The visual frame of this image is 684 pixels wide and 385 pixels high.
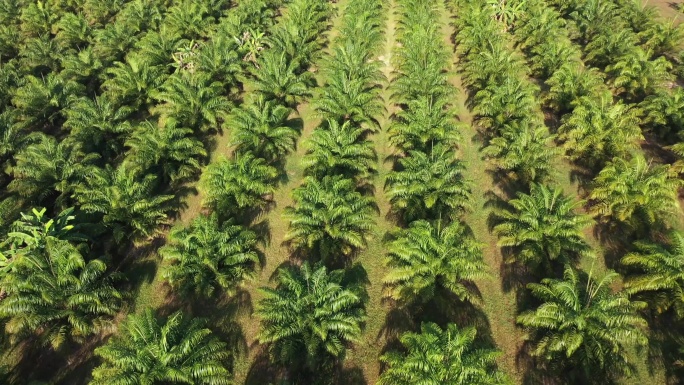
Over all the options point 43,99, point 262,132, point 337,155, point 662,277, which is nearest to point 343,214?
point 337,155

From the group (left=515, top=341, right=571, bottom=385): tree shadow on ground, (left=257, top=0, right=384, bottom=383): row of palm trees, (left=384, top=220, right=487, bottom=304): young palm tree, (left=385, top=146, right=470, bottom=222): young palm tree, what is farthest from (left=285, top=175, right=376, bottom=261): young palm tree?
(left=515, top=341, right=571, bottom=385): tree shadow on ground

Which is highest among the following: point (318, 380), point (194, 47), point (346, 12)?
point (346, 12)

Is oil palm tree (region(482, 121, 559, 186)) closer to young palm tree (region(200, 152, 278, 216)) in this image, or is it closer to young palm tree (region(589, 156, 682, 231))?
young palm tree (region(589, 156, 682, 231))

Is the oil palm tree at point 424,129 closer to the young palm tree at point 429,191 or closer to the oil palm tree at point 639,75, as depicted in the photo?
the young palm tree at point 429,191

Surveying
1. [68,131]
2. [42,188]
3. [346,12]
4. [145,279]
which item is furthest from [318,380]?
[346,12]

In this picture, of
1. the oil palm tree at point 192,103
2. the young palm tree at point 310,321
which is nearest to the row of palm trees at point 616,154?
the young palm tree at point 310,321

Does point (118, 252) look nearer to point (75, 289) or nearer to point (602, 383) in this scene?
point (75, 289)
